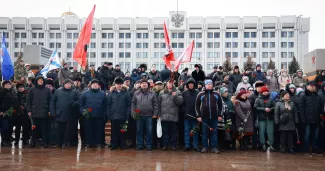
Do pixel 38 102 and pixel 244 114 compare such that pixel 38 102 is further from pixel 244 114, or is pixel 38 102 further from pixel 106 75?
pixel 244 114

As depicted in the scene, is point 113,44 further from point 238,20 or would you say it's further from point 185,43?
point 238,20

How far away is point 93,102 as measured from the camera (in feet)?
35.3

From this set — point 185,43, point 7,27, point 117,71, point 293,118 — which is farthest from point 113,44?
point 293,118

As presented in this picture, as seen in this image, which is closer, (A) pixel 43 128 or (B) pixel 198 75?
(A) pixel 43 128

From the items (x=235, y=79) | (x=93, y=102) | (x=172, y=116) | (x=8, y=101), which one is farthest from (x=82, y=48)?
(x=235, y=79)

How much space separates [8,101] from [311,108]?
8.80 metres

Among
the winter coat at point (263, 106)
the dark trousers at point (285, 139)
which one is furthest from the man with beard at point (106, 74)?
the dark trousers at point (285, 139)

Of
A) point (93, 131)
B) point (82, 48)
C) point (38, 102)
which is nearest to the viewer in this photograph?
point (38, 102)

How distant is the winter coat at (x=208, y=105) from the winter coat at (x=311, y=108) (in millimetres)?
2384

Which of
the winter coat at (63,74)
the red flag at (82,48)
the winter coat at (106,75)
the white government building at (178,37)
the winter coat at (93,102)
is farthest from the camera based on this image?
the white government building at (178,37)

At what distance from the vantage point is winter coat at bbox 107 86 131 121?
10.7 m

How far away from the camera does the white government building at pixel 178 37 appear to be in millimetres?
92750

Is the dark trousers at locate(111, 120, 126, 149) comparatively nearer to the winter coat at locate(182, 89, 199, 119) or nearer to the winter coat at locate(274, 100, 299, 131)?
the winter coat at locate(182, 89, 199, 119)

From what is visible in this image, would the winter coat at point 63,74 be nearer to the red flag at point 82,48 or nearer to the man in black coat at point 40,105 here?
the red flag at point 82,48
